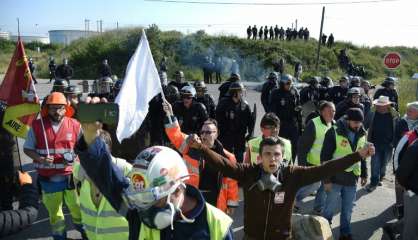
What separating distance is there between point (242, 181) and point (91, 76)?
3719cm

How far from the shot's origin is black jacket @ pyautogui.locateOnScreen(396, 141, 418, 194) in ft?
15.1

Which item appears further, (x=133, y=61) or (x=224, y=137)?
(x=224, y=137)

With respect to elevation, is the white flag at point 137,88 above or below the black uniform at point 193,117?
above

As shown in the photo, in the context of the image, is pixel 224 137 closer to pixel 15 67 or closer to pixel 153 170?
pixel 15 67

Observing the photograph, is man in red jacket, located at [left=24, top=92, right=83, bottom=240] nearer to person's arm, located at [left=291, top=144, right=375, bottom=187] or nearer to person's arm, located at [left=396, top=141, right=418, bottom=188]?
person's arm, located at [left=291, top=144, right=375, bottom=187]

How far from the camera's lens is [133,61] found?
4270mm

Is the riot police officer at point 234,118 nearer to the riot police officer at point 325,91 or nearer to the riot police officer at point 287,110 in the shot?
the riot police officer at point 287,110

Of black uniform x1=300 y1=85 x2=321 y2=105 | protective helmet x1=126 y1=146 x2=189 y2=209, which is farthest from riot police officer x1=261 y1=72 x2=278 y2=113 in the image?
protective helmet x1=126 y1=146 x2=189 y2=209

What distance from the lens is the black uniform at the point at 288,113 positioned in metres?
8.69

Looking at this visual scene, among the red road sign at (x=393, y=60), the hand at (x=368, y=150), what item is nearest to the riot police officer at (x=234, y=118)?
the hand at (x=368, y=150)

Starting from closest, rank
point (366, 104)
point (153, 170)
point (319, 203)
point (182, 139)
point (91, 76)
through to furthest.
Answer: point (153, 170) < point (182, 139) < point (319, 203) < point (366, 104) < point (91, 76)

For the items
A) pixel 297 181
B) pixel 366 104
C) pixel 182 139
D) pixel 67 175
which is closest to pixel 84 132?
pixel 182 139

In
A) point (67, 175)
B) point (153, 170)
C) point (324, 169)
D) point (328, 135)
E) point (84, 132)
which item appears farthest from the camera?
point (328, 135)

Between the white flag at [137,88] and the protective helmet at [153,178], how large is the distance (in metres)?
2.02
